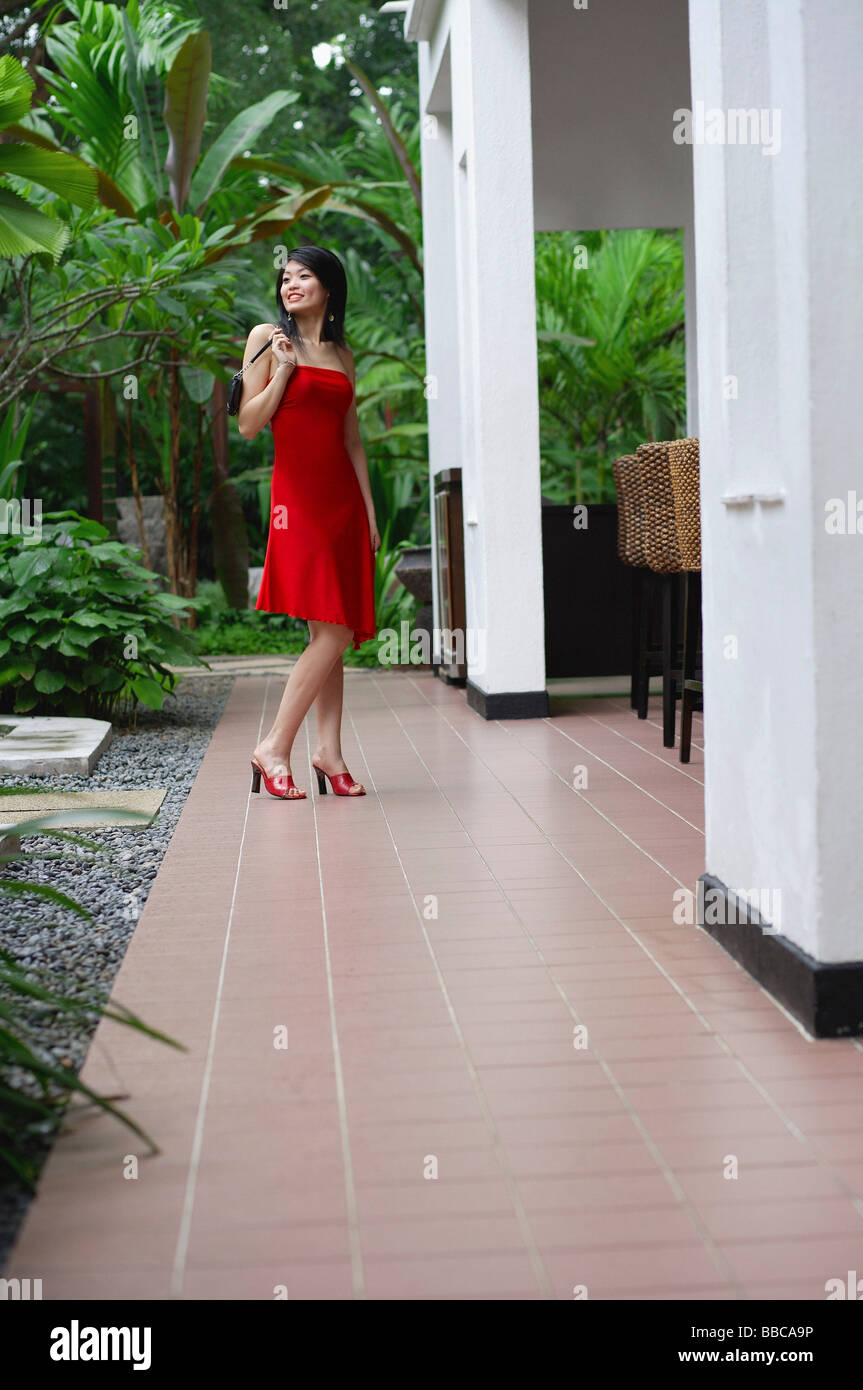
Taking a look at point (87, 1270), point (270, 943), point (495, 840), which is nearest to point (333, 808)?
point (495, 840)

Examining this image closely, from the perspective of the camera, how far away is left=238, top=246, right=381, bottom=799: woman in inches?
225

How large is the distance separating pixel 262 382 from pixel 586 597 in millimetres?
4340

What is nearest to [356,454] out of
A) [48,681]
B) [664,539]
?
[664,539]

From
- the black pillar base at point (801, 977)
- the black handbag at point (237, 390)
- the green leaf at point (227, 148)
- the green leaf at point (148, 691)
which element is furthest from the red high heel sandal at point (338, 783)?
the green leaf at point (227, 148)

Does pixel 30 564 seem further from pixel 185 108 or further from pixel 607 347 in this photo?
pixel 607 347

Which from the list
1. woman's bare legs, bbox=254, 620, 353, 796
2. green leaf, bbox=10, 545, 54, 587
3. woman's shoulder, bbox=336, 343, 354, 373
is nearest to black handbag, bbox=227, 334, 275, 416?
woman's shoulder, bbox=336, 343, 354, 373

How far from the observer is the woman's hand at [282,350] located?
5.67 metres

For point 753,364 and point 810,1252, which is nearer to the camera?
point 810,1252

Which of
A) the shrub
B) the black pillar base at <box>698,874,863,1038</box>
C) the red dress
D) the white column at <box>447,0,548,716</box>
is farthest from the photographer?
the white column at <box>447,0,548,716</box>

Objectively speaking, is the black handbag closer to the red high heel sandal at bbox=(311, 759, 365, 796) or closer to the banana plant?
the banana plant

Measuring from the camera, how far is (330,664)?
5.91m

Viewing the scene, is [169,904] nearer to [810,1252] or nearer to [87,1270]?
[87,1270]

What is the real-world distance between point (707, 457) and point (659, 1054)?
1534mm

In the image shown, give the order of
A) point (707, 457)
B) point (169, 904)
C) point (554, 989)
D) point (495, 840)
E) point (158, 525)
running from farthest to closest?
point (158, 525)
point (495, 840)
point (169, 904)
point (707, 457)
point (554, 989)
